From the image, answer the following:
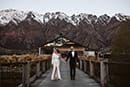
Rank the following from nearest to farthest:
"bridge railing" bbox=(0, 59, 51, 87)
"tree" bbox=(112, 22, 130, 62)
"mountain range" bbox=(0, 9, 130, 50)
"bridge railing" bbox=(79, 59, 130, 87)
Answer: "bridge railing" bbox=(79, 59, 130, 87)
"bridge railing" bbox=(0, 59, 51, 87)
"tree" bbox=(112, 22, 130, 62)
"mountain range" bbox=(0, 9, 130, 50)

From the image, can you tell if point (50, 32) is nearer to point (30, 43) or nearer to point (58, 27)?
point (58, 27)

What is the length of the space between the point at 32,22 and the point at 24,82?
188 metres

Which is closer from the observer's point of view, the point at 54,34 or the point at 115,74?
the point at 115,74

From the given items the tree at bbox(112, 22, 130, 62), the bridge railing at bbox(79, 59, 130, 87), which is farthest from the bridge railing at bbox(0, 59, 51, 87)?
the tree at bbox(112, 22, 130, 62)

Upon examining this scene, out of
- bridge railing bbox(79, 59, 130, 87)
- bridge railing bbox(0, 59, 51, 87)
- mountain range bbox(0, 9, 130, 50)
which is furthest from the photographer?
mountain range bbox(0, 9, 130, 50)

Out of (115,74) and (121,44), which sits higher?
(121,44)

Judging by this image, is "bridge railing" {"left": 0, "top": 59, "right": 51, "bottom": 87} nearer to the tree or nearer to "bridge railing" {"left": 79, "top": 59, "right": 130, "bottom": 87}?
"bridge railing" {"left": 79, "top": 59, "right": 130, "bottom": 87}

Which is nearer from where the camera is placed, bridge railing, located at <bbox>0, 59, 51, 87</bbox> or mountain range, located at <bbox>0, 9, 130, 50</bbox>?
bridge railing, located at <bbox>0, 59, 51, 87</bbox>

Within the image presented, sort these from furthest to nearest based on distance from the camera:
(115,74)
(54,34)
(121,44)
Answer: (54,34), (121,44), (115,74)

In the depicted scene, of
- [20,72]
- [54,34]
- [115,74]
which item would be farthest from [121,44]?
[54,34]

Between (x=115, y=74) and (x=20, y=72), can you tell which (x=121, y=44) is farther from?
(x=115, y=74)

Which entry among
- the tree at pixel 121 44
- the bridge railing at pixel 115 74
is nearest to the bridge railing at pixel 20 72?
the bridge railing at pixel 115 74

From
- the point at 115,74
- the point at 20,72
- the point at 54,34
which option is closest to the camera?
the point at 115,74

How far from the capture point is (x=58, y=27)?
18325 centimetres
